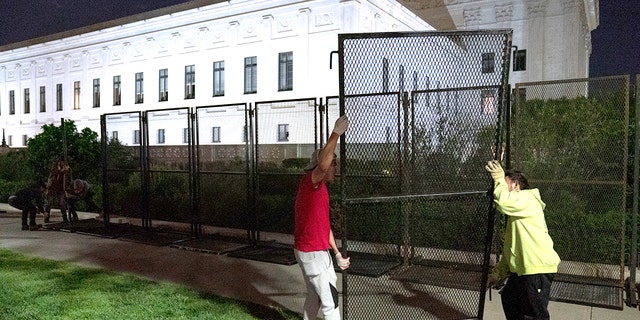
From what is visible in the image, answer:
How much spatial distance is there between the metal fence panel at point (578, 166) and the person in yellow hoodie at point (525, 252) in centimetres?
278

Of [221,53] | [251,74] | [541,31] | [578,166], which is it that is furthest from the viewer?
[541,31]

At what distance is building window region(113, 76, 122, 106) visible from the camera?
42938 mm

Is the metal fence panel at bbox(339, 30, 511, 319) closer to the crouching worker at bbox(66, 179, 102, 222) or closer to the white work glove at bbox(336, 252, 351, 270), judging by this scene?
the white work glove at bbox(336, 252, 351, 270)

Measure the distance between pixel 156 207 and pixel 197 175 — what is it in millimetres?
2499

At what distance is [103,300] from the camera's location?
23.1 ft

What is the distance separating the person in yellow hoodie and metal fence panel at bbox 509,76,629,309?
9.12ft

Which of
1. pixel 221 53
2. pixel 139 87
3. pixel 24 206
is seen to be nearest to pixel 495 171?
pixel 24 206

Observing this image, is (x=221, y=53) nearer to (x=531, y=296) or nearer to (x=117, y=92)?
(x=117, y=92)

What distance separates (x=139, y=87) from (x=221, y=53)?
9541 millimetres

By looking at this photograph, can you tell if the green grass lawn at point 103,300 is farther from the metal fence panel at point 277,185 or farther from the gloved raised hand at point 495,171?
the metal fence panel at point 277,185

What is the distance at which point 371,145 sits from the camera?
17.8 feet

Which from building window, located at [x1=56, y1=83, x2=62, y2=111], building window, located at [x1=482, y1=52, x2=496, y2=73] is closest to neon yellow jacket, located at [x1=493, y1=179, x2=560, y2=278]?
building window, located at [x1=482, y1=52, x2=496, y2=73]

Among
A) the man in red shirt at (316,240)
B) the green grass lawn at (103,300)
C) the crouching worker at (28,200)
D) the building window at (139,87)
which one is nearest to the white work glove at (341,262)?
the man in red shirt at (316,240)

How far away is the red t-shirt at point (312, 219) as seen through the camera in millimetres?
4977
